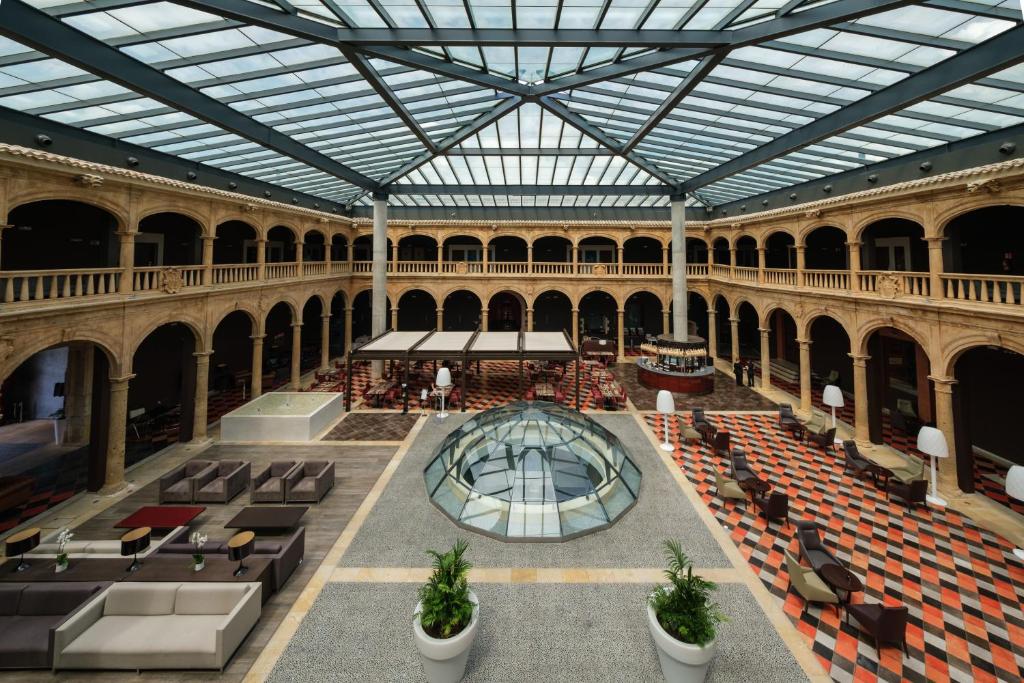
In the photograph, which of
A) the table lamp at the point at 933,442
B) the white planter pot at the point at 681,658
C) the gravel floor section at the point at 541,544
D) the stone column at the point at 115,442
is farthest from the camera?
the stone column at the point at 115,442

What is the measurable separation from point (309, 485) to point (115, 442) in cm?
607

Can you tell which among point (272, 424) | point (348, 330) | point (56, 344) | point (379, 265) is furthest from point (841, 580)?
point (348, 330)

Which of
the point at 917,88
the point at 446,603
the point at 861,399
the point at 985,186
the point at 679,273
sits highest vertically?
the point at 917,88

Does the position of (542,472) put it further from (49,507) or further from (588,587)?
(49,507)

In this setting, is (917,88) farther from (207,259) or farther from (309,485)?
(207,259)

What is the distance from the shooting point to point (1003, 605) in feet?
24.6

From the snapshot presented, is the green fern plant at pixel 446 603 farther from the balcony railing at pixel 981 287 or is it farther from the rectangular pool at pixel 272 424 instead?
the balcony railing at pixel 981 287

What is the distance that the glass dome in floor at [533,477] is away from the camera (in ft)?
31.1

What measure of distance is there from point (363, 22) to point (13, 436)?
751 inches

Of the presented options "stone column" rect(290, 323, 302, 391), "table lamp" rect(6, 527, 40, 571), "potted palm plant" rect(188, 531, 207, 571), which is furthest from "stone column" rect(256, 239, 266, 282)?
"potted palm plant" rect(188, 531, 207, 571)

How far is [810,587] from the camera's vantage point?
23.5 feet

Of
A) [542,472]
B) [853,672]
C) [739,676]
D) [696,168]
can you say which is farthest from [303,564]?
[696,168]

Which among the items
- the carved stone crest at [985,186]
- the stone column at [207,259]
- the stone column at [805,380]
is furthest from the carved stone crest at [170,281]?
the stone column at [805,380]

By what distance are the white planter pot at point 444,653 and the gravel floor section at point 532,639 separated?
37 centimetres
